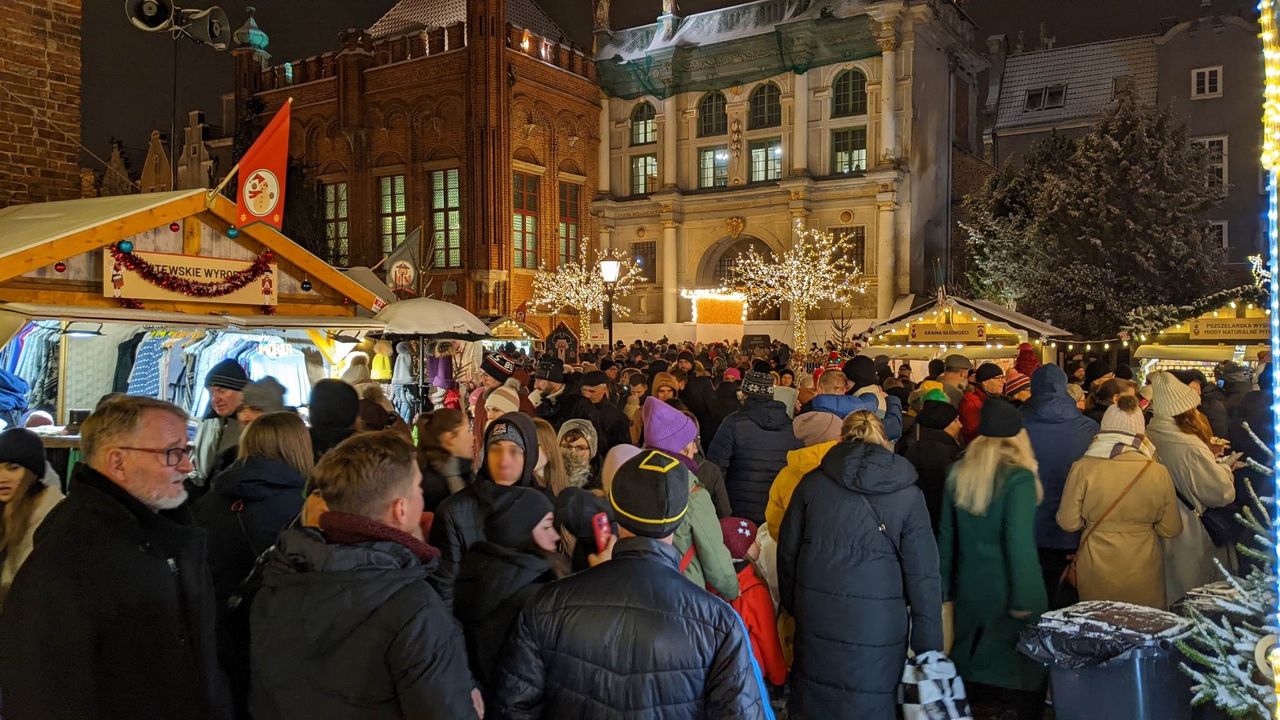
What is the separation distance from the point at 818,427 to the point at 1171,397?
2.59 meters

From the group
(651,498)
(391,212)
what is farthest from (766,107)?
(651,498)

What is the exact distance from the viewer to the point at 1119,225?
81.4 feet

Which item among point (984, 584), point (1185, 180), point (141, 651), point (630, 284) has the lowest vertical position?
point (984, 584)

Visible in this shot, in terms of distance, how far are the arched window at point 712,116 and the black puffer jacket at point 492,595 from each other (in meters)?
32.4

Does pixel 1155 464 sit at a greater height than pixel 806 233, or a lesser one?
lesser

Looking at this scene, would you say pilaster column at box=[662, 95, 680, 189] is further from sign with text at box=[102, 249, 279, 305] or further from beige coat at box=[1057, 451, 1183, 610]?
beige coat at box=[1057, 451, 1183, 610]

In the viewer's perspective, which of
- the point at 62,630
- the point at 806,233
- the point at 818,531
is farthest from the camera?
the point at 806,233

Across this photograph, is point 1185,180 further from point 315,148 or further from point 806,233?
point 315,148

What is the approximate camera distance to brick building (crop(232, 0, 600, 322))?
104 feet

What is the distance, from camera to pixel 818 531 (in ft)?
14.6

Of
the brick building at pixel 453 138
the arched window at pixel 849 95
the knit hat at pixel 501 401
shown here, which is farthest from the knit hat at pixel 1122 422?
the arched window at pixel 849 95

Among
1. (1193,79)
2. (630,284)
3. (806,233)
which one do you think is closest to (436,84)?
(630,284)

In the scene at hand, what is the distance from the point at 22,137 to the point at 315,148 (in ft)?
85.7

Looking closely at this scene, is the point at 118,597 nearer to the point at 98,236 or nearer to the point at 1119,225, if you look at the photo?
the point at 98,236
